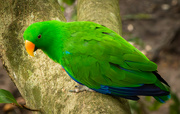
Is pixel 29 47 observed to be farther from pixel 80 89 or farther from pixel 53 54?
pixel 80 89

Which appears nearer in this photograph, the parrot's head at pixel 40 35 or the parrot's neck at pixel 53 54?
the parrot's head at pixel 40 35

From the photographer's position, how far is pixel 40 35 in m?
1.86

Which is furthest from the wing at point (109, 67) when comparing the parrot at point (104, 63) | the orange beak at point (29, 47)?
the orange beak at point (29, 47)

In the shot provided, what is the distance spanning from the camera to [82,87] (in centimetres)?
182

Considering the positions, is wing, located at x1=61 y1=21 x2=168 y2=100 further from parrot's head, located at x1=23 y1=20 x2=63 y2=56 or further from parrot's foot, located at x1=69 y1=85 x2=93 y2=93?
parrot's head, located at x1=23 y1=20 x2=63 y2=56

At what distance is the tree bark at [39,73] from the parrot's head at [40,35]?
0.15 m

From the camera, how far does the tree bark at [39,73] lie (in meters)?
1.68

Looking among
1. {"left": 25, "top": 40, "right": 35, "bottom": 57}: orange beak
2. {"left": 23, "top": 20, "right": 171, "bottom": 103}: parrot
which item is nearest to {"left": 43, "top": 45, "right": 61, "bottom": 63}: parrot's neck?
{"left": 23, "top": 20, "right": 171, "bottom": 103}: parrot

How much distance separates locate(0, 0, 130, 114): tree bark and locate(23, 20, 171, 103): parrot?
0.35 ft

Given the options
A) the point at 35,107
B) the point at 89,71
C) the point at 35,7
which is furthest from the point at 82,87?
the point at 35,7

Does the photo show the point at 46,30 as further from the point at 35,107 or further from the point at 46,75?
the point at 35,107

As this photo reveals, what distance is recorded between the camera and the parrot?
1777mm

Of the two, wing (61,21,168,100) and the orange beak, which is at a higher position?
the orange beak

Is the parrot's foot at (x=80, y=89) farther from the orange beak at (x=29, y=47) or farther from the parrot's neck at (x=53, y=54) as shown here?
the orange beak at (x=29, y=47)
